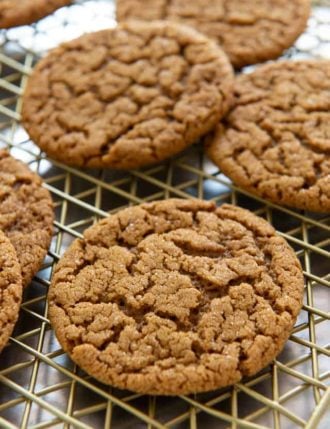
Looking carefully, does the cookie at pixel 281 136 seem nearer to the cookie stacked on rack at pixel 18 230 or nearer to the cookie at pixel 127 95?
the cookie at pixel 127 95

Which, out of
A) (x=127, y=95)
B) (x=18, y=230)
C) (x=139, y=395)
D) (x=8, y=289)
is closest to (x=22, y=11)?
(x=127, y=95)

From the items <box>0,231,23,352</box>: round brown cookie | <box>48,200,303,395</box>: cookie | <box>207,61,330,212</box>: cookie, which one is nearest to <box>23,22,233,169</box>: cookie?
<box>207,61,330,212</box>: cookie

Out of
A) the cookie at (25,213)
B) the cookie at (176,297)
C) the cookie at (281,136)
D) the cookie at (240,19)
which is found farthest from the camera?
the cookie at (240,19)

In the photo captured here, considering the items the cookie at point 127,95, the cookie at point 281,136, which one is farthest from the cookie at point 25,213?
the cookie at point 281,136

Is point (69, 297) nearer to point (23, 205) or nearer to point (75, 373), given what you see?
point (75, 373)

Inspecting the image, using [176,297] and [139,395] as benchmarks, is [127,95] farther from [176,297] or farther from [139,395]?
[139,395]

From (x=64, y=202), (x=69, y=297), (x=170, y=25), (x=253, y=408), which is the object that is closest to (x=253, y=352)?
(x=253, y=408)

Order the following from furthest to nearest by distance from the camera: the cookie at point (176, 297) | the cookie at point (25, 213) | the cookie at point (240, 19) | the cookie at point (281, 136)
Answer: the cookie at point (240, 19)
the cookie at point (281, 136)
the cookie at point (25, 213)
the cookie at point (176, 297)

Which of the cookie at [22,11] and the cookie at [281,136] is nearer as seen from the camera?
the cookie at [281,136]
